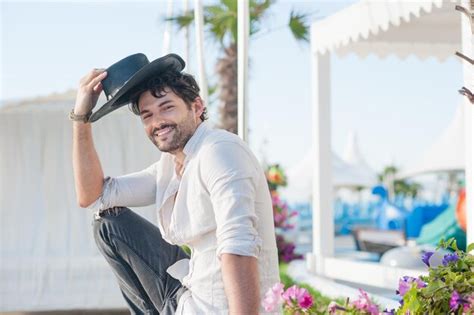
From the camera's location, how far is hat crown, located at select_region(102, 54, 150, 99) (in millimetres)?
2980

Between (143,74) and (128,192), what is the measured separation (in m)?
Answer: 0.48

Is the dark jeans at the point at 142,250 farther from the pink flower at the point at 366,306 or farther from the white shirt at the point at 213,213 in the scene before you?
the pink flower at the point at 366,306

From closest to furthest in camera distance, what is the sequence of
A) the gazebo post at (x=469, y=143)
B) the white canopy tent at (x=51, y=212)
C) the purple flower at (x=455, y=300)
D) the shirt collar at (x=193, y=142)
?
the purple flower at (x=455, y=300) → the shirt collar at (x=193, y=142) → the gazebo post at (x=469, y=143) → the white canopy tent at (x=51, y=212)

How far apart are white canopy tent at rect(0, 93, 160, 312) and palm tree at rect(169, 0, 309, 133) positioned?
11.8 ft

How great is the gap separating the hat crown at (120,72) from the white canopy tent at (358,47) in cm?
279

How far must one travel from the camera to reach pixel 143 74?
9.34 ft

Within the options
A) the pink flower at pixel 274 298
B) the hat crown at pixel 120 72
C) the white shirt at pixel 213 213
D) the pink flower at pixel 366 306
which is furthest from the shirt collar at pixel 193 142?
the pink flower at pixel 366 306

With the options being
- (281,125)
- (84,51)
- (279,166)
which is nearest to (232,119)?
(279,166)

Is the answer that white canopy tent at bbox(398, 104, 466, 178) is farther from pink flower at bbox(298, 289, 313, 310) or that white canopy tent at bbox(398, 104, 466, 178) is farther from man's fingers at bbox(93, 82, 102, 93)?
pink flower at bbox(298, 289, 313, 310)

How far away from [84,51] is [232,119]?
19.0 metres

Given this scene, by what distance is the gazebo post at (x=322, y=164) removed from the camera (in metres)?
7.99

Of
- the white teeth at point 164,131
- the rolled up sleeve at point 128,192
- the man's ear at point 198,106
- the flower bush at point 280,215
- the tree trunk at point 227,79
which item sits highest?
the tree trunk at point 227,79

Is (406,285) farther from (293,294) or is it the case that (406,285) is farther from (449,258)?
(293,294)

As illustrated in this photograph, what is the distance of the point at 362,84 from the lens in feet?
156
